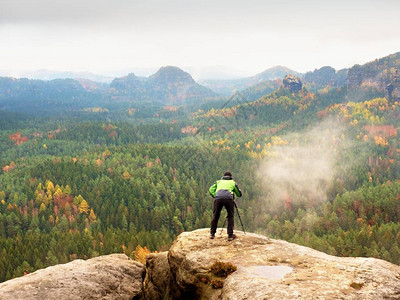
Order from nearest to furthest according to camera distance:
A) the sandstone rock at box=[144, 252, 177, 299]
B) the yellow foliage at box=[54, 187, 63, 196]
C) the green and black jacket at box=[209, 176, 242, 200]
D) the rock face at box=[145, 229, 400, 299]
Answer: the rock face at box=[145, 229, 400, 299], the green and black jacket at box=[209, 176, 242, 200], the sandstone rock at box=[144, 252, 177, 299], the yellow foliage at box=[54, 187, 63, 196]

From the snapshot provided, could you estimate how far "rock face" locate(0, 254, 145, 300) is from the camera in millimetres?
24578

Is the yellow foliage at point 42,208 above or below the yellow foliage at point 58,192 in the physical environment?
below

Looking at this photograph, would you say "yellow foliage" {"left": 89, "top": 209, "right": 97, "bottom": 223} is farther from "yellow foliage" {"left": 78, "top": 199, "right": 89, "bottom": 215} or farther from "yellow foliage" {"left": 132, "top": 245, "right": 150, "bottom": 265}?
"yellow foliage" {"left": 132, "top": 245, "right": 150, "bottom": 265}

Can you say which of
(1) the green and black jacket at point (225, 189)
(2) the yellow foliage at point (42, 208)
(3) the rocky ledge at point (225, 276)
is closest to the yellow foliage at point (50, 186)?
Answer: (2) the yellow foliage at point (42, 208)

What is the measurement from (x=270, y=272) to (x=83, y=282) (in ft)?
54.5

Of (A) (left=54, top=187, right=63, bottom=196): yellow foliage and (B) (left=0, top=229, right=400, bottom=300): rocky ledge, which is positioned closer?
(B) (left=0, top=229, right=400, bottom=300): rocky ledge

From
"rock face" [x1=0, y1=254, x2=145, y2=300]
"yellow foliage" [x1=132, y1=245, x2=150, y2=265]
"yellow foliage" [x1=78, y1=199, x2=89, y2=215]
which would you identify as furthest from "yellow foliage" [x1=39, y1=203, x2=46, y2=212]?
"rock face" [x1=0, y1=254, x2=145, y2=300]

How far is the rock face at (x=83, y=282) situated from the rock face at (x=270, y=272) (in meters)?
4.20

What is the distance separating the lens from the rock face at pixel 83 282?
80.6ft

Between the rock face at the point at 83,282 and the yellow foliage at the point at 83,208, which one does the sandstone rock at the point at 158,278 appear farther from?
the yellow foliage at the point at 83,208

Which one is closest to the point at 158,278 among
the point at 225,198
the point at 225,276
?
the point at 225,276

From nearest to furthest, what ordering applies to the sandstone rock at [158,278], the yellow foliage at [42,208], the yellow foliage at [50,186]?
the sandstone rock at [158,278] → the yellow foliage at [42,208] → the yellow foliage at [50,186]

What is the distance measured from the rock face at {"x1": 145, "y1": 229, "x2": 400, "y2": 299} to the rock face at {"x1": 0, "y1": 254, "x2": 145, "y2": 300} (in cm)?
420

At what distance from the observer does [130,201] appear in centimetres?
16938
